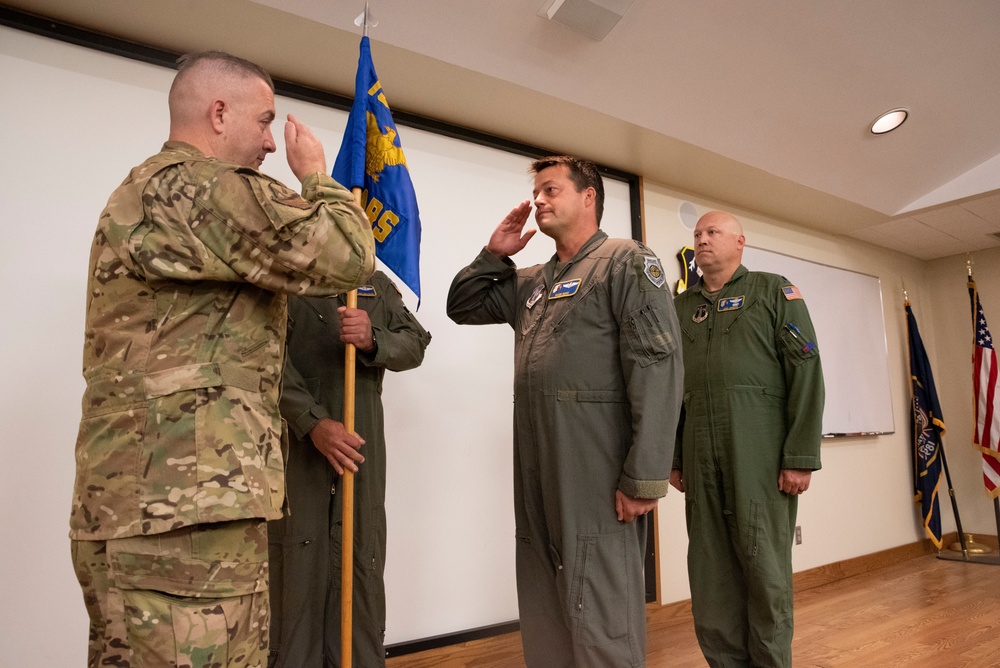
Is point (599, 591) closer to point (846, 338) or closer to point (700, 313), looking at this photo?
point (700, 313)

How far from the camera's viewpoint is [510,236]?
2.04 m

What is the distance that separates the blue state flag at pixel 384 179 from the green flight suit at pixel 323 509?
23 centimetres

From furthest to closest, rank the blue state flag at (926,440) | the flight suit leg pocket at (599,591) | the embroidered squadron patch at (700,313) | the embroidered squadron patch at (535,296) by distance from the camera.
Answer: the blue state flag at (926,440) < the embroidered squadron patch at (700,313) < the embroidered squadron patch at (535,296) < the flight suit leg pocket at (599,591)

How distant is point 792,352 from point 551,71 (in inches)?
54.1

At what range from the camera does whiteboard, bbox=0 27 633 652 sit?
2.03 meters

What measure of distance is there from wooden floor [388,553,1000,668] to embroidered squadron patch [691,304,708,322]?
4.43ft

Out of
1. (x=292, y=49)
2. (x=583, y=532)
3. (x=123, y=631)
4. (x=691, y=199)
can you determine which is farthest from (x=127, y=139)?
(x=691, y=199)

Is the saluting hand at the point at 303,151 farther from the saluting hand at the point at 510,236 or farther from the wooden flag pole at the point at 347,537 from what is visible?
the saluting hand at the point at 510,236

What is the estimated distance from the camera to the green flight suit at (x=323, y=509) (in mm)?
1742

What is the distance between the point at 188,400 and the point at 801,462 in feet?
5.99

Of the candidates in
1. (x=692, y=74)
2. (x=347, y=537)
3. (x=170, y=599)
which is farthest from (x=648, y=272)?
(x=692, y=74)

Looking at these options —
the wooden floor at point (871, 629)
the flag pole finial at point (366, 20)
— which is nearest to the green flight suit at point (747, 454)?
the wooden floor at point (871, 629)

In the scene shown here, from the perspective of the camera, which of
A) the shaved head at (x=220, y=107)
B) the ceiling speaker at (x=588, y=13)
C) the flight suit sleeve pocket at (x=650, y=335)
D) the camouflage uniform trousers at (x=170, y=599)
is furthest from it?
the ceiling speaker at (x=588, y=13)

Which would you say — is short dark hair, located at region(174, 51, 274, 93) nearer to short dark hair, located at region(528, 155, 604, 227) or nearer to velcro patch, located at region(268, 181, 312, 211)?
velcro patch, located at region(268, 181, 312, 211)
